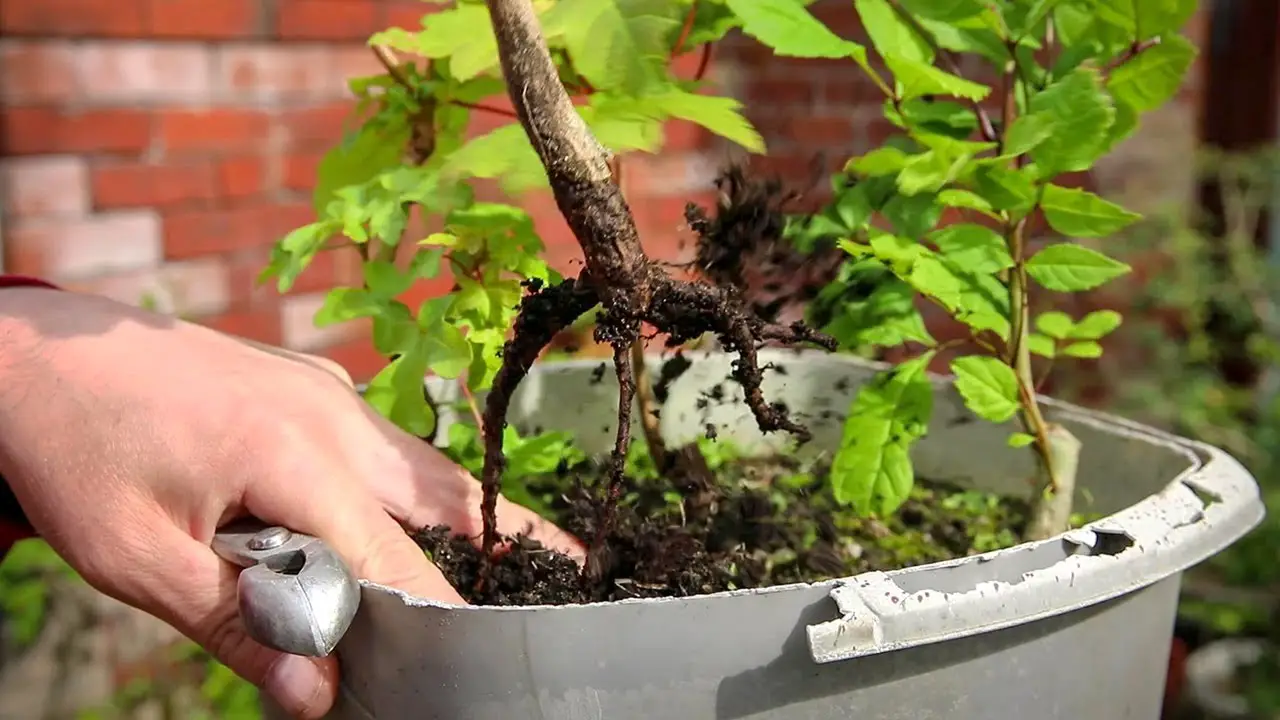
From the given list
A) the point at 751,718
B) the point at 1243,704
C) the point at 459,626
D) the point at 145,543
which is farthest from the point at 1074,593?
the point at 1243,704

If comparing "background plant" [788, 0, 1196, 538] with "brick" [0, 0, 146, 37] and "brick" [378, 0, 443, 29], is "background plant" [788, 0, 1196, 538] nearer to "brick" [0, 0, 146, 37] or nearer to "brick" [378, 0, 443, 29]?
"brick" [0, 0, 146, 37]

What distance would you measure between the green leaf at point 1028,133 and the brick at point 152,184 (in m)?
1.27

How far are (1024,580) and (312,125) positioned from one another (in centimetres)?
147

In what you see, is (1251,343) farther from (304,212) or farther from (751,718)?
(751,718)

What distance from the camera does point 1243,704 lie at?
1.82 m

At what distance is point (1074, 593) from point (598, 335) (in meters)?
0.25

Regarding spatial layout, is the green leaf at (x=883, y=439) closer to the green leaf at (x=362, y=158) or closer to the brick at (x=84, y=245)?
the green leaf at (x=362, y=158)

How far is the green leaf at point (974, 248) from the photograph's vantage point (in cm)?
64

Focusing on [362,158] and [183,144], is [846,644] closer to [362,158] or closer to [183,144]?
[362,158]

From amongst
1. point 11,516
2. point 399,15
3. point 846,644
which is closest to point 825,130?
point 399,15

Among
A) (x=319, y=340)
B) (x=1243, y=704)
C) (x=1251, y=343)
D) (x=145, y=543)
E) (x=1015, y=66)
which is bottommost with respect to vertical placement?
(x=1243, y=704)

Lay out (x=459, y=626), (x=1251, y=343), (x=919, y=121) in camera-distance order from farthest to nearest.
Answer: (x=1251, y=343), (x=919, y=121), (x=459, y=626)

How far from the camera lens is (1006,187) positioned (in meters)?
0.61

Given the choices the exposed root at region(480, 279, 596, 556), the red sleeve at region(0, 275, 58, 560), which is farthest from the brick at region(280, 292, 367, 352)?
the exposed root at region(480, 279, 596, 556)
